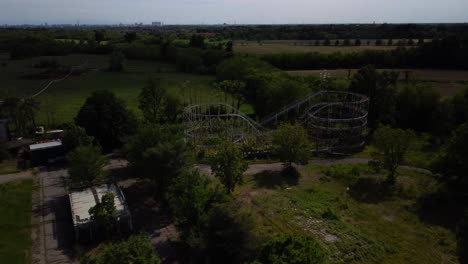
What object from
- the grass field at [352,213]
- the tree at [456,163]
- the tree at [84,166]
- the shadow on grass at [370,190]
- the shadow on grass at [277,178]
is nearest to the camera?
the grass field at [352,213]

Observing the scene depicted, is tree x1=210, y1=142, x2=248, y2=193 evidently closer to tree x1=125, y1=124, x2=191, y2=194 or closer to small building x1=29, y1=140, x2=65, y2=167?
tree x1=125, y1=124, x2=191, y2=194

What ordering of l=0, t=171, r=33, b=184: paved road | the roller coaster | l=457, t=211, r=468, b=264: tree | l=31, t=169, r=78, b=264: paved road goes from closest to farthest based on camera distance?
1. l=457, t=211, r=468, b=264: tree
2. l=31, t=169, r=78, b=264: paved road
3. l=0, t=171, r=33, b=184: paved road
4. the roller coaster

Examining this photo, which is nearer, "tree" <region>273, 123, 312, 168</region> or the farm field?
"tree" <region>273, 123, 312, 168</region>

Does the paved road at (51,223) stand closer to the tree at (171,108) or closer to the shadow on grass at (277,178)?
the shadow on grass at (277,178)

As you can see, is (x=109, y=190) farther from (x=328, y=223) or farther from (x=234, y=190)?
(x=328, y=223)


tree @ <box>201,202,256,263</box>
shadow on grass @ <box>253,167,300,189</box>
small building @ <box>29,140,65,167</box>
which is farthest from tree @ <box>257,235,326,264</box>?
small building @ <box>29,140,65,167</box>

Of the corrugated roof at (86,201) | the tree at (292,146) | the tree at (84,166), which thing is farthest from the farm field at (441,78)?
the tree at (84,166)

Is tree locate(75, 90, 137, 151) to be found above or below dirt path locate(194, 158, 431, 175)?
above
